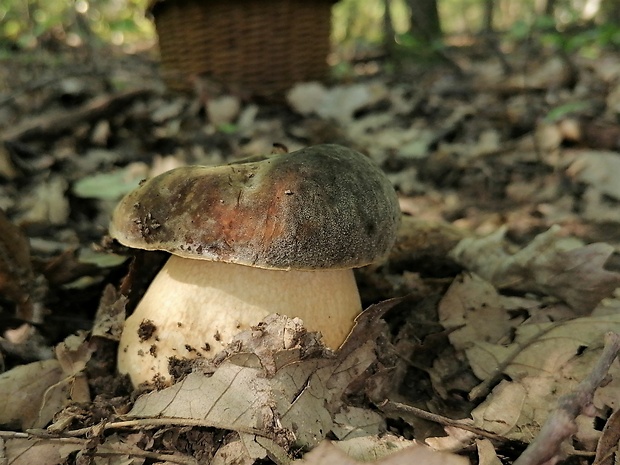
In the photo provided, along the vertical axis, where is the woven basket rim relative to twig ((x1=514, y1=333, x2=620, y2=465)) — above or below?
above

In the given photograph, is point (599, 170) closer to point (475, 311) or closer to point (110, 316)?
point (475, 311)

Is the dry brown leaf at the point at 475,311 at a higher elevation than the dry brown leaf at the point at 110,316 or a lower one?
lower

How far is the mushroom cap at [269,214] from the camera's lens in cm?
165

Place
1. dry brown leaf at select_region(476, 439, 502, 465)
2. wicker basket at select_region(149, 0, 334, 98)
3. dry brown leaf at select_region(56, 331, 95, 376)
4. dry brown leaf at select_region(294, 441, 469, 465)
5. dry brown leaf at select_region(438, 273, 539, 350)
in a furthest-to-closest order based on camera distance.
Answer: wicker basket at select_region(149, 0, 334, 98)
dry brown leaf at select_region(438, 273, 539, 350)
dry brown leaf at select_region(56, 331, 95, 376)
dry brown leaf at select_region(476, 439, 502, 465)
dry brown leaf at select_region(294, 441, 469, 465)

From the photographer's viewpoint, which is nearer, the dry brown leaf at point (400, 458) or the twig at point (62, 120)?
the dry brown leaf at point (400, 458)

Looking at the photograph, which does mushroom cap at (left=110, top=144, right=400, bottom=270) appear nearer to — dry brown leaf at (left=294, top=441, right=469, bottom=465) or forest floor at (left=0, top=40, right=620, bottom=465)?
forest floor at (left=0, top=40, right=620, bottom=465)

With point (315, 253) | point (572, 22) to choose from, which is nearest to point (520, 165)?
point (315, 253)

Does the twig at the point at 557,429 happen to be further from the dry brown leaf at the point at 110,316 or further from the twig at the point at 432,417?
the dry brown leaf at the point at 110,316

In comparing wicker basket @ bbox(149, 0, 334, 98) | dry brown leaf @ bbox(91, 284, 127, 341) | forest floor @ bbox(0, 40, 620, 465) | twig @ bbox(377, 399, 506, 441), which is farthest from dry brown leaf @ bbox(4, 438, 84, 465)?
wicker basket @ bbox(149, 0, 334, 98)

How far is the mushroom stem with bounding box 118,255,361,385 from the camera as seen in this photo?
1.82m

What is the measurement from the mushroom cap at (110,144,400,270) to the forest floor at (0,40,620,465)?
28 centimetres

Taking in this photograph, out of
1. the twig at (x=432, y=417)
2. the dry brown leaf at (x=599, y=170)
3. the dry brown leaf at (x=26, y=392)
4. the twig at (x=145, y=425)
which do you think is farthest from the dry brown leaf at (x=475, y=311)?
the dry brown leaf at (x=599, y=170)

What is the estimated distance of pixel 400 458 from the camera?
1.34 m

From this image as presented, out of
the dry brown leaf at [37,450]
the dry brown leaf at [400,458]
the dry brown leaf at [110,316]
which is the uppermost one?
the dry brown leaf at [400,458]
